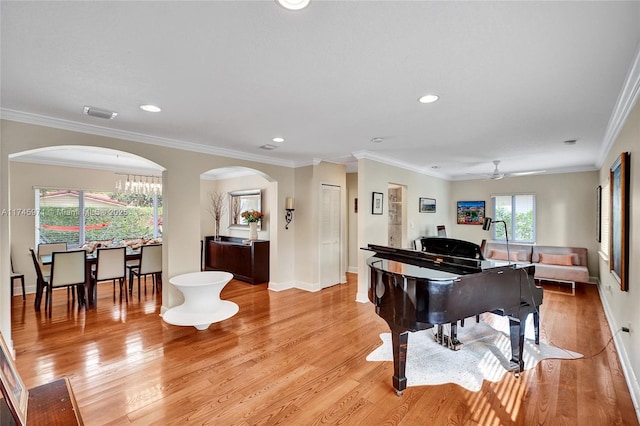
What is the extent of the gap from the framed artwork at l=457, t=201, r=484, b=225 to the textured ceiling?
411 cm

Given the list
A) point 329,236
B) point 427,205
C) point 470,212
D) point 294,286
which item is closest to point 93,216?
point 294,286

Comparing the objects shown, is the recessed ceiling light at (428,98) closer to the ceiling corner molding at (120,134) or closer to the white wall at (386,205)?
the white wall at (386,205)

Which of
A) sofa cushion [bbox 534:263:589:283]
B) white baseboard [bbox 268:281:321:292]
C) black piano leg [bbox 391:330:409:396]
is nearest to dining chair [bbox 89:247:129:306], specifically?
white baseboard [bbox 268:281:321:292]

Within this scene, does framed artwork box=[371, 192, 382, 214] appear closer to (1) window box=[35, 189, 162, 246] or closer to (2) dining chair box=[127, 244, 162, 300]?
(2) dining chair box=[127, 244, 162, 300]

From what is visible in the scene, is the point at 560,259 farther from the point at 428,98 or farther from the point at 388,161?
the point at 428,98

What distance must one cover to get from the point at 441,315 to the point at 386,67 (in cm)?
185

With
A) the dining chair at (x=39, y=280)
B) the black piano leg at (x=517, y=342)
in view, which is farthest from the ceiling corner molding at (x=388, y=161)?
the dining chair at (x=39, y=280)

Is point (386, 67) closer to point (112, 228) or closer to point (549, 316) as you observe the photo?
point (549, 316)

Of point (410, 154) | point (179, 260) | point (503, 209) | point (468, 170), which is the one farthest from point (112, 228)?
point (503, 209)

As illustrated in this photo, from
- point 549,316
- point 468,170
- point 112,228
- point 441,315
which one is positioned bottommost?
point 549,316

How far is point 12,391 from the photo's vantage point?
103cm

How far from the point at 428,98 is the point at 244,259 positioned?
190 inches

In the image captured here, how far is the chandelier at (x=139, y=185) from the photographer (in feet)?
19.7

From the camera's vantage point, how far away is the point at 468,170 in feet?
22.3
